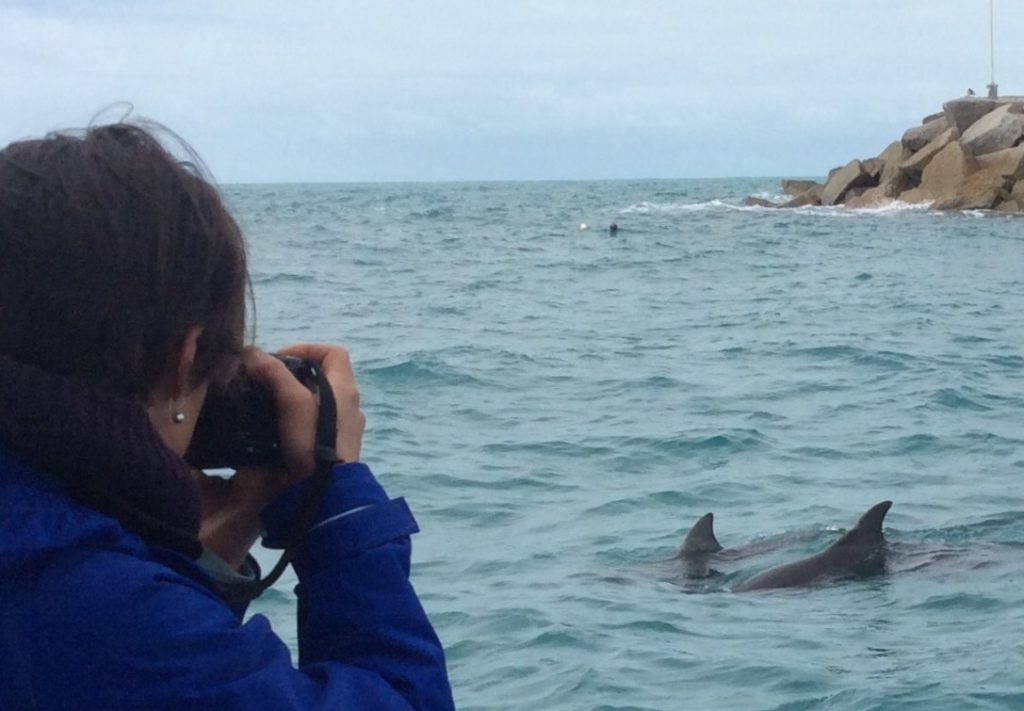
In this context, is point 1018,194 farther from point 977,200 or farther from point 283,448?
point 283,448

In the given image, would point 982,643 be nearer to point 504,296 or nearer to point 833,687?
point 833,687

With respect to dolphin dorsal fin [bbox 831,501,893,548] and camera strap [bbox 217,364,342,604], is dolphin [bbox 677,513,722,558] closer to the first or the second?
dolphin dorsal fin [bbox 831,501,893,548]

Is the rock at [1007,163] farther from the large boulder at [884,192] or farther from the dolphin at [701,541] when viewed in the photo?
Answer: the dolphin at [701,541]

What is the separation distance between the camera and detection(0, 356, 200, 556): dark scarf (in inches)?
55.9

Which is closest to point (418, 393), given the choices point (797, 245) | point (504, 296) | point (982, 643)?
point (982, 643)

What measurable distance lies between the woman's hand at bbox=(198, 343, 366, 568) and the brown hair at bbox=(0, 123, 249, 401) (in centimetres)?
17

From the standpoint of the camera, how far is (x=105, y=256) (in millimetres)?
1463

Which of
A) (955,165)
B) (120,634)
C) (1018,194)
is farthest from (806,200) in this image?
(120,634)

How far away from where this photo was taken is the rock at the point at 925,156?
135ft

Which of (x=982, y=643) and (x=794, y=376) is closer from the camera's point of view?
(x=982, y=643)

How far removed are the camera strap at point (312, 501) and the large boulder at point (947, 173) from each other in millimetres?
39864

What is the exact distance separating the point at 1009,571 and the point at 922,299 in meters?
14.8

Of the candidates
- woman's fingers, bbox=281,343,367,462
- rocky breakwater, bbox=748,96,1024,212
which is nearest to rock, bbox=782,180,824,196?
rocky breakwater, bbox=748,96,1024,212

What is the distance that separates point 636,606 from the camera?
7188 millimetres
